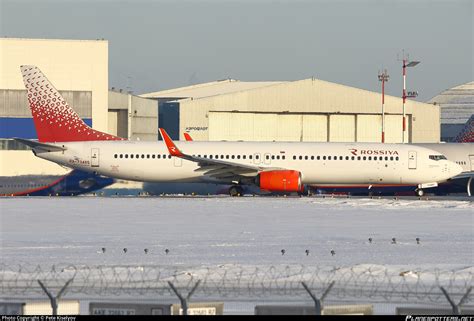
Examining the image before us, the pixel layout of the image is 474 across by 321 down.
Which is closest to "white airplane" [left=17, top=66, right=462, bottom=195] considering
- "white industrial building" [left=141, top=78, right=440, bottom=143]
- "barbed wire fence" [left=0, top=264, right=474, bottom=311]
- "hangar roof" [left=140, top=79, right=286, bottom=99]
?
"white industrial building" [left=141, top=78, right=440, bottom=143]

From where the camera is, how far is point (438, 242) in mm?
34156

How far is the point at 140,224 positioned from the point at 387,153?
2263 cm

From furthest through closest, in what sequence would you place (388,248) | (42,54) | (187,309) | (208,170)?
(42,54)
(208,170)
(388,248)
(187,309)

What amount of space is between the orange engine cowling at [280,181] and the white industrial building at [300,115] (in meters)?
25.3

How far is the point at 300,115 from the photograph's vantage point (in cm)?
8575

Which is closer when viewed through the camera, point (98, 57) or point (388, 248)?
point (388, 248)

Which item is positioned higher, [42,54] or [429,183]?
[42,54]

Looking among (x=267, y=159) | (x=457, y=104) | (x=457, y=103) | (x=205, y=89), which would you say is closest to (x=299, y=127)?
(x=205, y=89)

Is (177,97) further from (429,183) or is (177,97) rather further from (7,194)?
(429,183)

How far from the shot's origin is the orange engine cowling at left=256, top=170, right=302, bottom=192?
5634cm

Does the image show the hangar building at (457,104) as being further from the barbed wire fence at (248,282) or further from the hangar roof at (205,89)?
the barbed wire fence at (248,282)

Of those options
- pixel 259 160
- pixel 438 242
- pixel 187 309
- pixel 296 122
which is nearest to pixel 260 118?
pixel 296 122

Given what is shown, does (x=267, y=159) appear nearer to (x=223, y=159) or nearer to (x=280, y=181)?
(x=280, y=181)

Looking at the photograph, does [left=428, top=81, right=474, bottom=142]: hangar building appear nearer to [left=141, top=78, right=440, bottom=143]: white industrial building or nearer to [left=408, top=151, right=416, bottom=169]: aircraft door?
[left=141, top=78, right=440, bottom=143]: white industrial building
